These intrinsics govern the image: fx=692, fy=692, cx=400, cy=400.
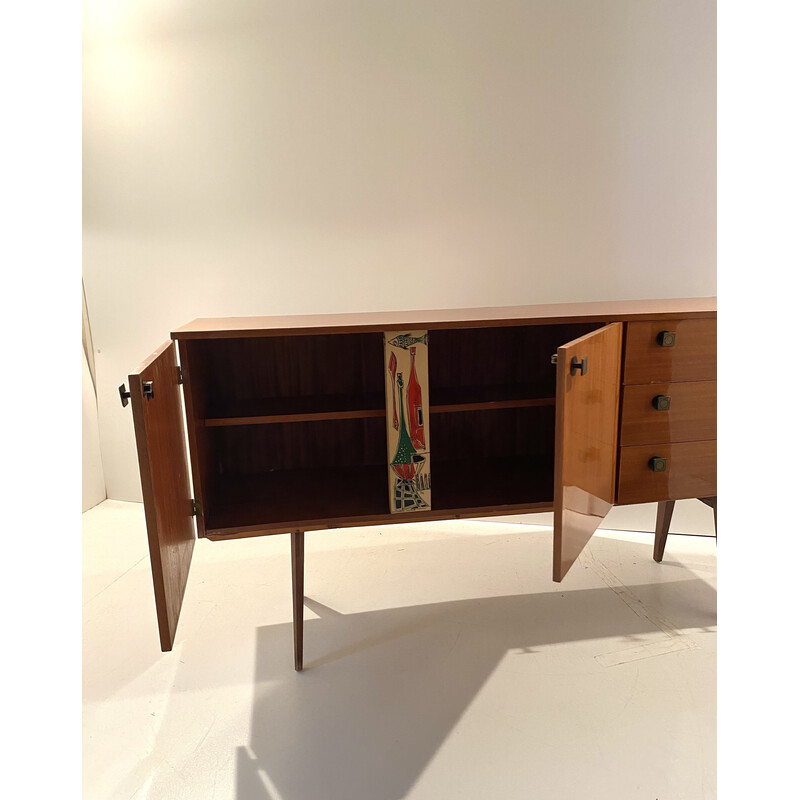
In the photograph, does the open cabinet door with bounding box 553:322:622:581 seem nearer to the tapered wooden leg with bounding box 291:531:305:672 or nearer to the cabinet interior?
the cabinet interior

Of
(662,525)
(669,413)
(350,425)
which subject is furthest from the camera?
(662,525)

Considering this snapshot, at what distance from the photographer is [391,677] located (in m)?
1.95

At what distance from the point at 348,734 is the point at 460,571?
945 millimetres

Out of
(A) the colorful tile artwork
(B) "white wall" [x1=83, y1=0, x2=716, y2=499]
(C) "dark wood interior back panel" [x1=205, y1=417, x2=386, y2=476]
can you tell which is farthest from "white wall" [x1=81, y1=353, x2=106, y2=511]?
(A) the colorful tile artwork

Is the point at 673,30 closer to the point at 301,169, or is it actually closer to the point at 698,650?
the point at 301,169

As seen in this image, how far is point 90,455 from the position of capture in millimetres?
3309

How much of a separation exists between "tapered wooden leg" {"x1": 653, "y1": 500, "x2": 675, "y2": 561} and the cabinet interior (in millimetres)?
584

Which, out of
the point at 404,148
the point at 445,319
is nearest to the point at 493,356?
the point at 445,319

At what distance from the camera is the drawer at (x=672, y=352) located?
1839 mm

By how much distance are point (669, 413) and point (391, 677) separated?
1073 millimetres

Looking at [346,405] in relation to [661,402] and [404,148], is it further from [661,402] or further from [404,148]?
[404,148]

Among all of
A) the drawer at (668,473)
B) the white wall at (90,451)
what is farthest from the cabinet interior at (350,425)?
the white wall at (90,451)

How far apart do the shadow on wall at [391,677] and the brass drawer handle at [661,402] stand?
2.40ft

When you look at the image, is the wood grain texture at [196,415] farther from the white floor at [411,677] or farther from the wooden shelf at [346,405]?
the white floor at [411,677]
